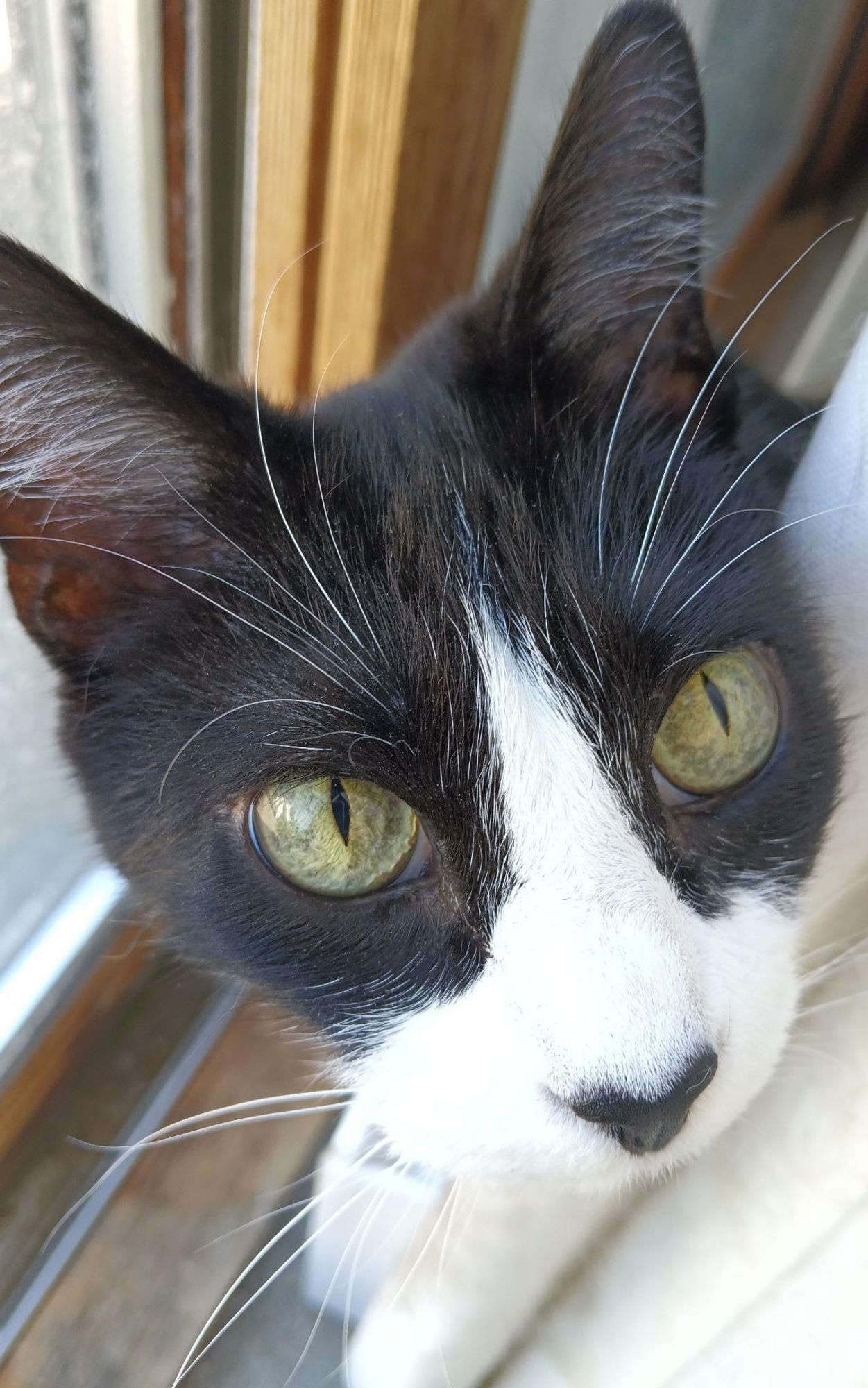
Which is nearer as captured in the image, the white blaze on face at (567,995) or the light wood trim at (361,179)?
the white blaze on face at (567,995)

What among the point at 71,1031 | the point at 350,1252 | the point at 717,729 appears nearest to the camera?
the point at 717,729

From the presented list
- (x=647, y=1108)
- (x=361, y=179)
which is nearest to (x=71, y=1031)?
(x=647, y=1108)

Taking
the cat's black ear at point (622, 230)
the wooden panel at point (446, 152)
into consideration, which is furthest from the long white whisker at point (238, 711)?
the wooden panel at point (446, 152)

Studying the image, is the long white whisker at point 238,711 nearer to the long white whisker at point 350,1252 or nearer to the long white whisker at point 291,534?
the long white whisker at point 291,534

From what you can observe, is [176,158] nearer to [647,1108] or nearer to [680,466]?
[680,466]

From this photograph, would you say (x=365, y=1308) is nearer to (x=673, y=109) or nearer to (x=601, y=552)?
(x=601, y=552)

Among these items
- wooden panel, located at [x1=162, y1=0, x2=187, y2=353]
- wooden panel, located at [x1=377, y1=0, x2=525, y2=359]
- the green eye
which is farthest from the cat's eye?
wooden panel, located at [x1=377, y1=0, x2=525, y2=359]

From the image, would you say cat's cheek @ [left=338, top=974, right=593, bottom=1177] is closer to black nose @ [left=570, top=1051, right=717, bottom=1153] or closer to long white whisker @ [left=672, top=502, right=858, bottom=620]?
black nose @ [left=570, top=1051, right=717, bottom=1153]
